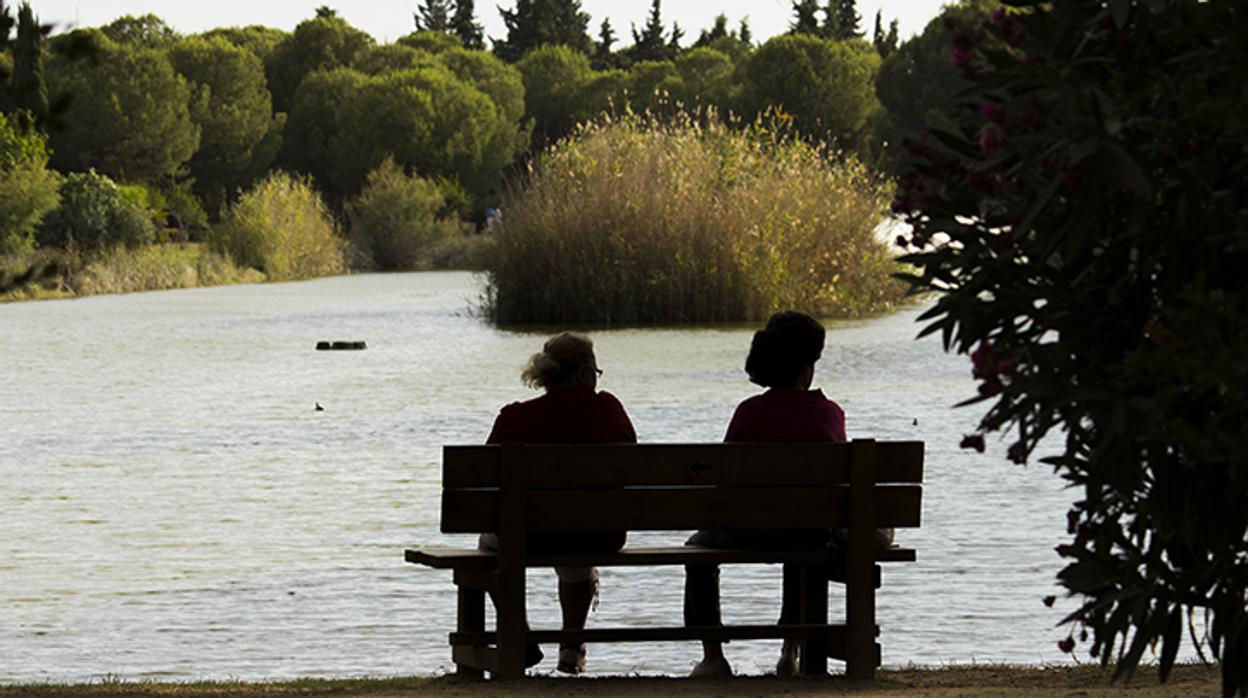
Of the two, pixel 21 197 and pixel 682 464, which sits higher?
pixel 682 464

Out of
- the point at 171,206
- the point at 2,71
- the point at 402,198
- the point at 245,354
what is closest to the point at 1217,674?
the point at 2,71

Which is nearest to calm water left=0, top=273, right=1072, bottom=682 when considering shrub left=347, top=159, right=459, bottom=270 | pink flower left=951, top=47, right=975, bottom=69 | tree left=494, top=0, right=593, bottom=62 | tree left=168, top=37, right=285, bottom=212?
pink flower left=951, top=47, right=975, bottom=69

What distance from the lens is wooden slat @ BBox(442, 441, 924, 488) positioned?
610cm

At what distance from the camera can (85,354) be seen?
82.2 feet

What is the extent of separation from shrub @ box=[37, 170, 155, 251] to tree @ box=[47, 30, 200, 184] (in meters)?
18.1

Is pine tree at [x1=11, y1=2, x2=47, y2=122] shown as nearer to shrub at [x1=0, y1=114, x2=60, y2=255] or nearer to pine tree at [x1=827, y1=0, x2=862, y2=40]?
shrub at [x1=0, y1=114, x2=60, y2=255]

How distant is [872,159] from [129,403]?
216 feet

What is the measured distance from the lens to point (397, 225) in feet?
202

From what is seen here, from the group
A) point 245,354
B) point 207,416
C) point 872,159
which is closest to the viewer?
point 207,416

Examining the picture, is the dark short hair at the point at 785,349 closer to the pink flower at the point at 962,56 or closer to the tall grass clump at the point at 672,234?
the pink flower at the point at 962,56

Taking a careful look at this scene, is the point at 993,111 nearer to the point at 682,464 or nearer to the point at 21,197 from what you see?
the point at 682,464

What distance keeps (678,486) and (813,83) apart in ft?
243

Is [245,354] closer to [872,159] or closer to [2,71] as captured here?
[2,71]

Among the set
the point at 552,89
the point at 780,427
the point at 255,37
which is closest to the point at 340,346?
the point at 780,427
